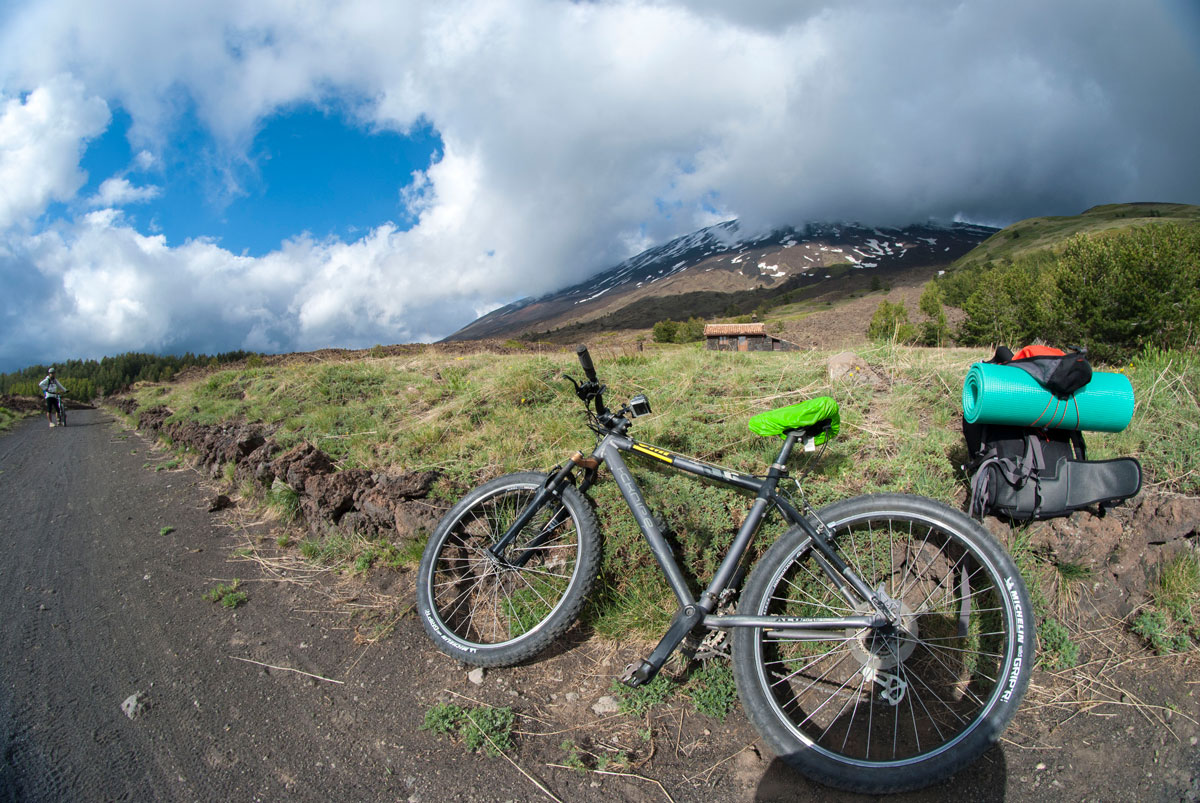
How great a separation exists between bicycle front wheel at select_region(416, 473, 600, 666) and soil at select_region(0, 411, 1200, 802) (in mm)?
230

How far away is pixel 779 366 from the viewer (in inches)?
261

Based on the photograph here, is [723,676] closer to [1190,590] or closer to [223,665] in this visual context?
[1190,590]

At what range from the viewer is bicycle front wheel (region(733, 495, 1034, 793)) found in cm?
235

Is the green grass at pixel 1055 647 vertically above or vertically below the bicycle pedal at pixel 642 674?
below

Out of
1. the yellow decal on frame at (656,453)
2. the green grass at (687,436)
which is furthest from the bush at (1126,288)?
the yellow decal on frame at (656,453)

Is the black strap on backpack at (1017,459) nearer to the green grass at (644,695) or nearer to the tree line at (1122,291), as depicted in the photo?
the green grass at (644,695)

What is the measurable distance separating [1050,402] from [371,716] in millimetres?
3833

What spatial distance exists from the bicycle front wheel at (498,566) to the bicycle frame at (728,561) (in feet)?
1.24

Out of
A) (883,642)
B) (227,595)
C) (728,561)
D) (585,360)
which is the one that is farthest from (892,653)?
(227,595)

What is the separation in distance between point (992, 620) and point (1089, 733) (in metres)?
0.57

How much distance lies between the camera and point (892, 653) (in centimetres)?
260

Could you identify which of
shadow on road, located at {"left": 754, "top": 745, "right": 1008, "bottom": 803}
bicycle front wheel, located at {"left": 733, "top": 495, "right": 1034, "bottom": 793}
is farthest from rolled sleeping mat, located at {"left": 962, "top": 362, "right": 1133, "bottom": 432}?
shadow on road, located at {"left": 754, "top": 745, "right": 1008, "bottom": 803}

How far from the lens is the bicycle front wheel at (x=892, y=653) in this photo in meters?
2.35

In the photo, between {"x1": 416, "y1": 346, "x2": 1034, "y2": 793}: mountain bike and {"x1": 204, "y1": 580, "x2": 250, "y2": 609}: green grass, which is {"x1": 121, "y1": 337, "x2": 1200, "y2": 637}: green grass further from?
{"x1": 204, "y1": 580, "x2": 250, "y2": 609}: green grass
